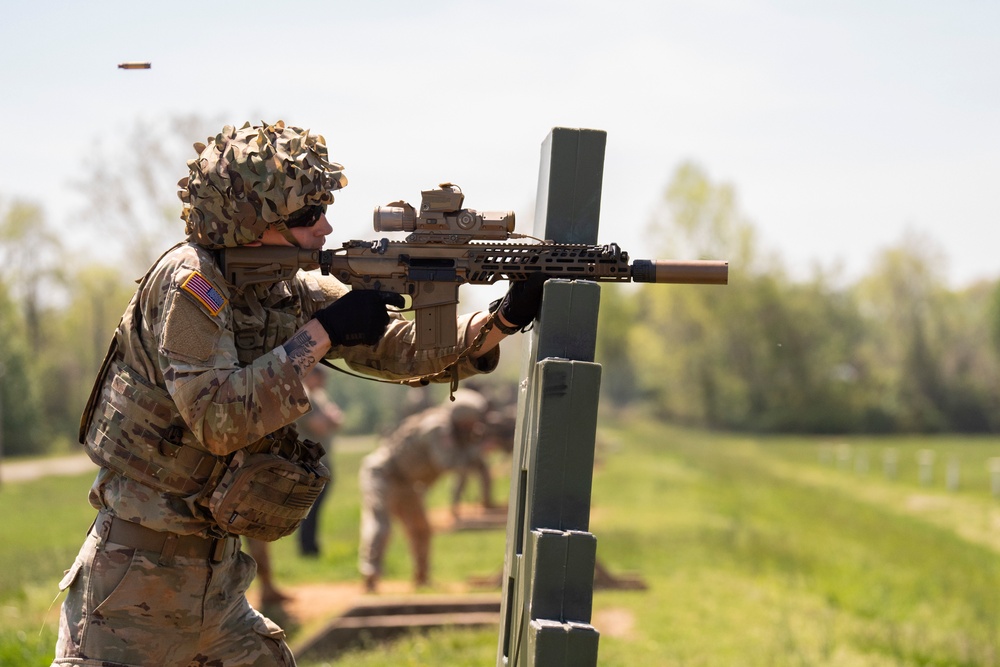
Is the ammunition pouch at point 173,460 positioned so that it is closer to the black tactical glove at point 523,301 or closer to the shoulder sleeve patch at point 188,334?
the shoulder sleeve patch at point 188,334

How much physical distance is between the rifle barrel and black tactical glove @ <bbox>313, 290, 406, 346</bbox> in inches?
35.2

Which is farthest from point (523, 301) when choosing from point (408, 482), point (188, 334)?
point (408, 482)

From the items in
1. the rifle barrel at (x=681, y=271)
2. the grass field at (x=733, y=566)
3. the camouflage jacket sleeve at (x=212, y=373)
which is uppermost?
the rifle barrel at (x=681, y=271)

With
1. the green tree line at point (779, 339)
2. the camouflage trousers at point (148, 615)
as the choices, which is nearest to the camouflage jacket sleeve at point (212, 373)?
the camouflage trousers at point (148, 615)

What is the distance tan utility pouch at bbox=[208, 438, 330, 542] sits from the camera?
399cm

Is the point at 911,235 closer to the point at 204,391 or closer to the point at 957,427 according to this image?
the point at 957,427

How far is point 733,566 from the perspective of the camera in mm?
14258

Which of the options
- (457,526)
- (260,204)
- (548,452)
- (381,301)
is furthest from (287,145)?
(457,526)

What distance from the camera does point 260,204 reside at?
4.04m

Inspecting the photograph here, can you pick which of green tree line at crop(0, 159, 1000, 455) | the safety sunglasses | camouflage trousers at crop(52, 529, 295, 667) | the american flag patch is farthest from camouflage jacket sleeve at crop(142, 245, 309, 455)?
green tree line at crop(0, 159, 1000, 455)

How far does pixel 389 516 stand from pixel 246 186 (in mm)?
9220

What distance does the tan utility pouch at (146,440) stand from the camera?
3963 millimetres

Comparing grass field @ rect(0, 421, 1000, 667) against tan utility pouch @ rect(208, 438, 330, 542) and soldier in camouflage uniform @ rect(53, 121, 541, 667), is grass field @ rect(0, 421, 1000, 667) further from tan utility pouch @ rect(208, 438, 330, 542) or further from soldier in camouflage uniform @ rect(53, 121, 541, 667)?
tan utility pouch @ rect(208, 438, 330, 542)

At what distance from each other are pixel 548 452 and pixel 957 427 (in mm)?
56135
